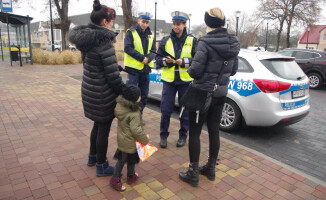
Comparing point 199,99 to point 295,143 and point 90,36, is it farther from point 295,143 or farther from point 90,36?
point 295,143

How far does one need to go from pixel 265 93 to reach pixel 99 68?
2853mm

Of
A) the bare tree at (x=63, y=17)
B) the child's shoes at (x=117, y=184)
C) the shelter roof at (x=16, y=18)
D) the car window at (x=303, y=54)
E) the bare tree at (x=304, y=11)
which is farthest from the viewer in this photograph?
the bare tree at (x=304, y=11)

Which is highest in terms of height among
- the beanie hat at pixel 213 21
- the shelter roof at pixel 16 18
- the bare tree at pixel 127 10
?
the bare tree at pixel 127 10

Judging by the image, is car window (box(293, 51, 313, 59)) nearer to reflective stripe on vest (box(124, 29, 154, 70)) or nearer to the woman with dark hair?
reflective stripe on vest (box(124, 29, 154, 70))

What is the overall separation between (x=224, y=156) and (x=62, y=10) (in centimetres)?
2480

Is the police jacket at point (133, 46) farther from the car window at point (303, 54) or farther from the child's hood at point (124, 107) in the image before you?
the car window at point (303, 54)

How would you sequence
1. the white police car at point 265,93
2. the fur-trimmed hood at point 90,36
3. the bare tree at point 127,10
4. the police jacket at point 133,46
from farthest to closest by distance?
the bare tree at point 127,10 < the white police car at point 265,93 < the police jacket at point 133,46 < the fur-trimmed hood at point 90,36

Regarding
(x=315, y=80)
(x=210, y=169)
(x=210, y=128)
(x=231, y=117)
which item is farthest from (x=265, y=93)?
(x=315, y=80)

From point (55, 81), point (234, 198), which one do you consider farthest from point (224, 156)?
point (55, 81)

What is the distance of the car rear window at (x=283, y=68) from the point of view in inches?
175

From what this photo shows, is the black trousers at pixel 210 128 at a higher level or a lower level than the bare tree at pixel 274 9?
lower

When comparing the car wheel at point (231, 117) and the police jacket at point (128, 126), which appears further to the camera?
the car wheel at point (231, 117)

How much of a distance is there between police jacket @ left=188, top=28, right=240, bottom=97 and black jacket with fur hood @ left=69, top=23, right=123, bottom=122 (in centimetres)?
83

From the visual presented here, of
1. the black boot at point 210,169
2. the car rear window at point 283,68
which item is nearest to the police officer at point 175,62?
the black boot at point 210,169
